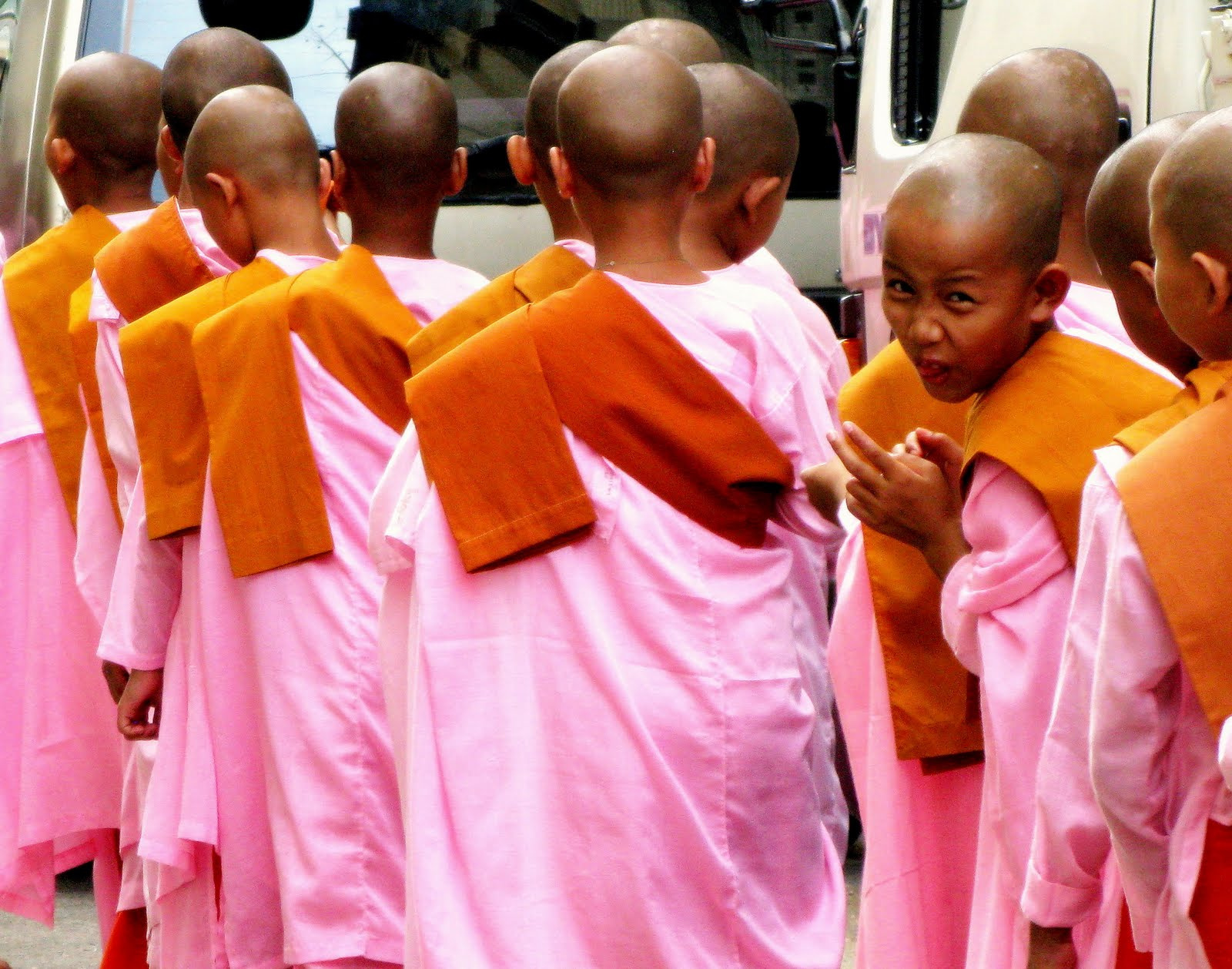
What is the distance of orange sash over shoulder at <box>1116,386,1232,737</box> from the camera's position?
6.39 feet

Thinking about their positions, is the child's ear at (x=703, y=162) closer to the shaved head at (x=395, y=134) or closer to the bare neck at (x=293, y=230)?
the shaved head at (x=395, y=134)

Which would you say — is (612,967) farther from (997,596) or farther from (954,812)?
(997,596)

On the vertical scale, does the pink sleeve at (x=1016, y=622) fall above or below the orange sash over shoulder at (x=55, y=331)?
above

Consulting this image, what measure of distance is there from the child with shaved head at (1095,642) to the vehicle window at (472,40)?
3.58m

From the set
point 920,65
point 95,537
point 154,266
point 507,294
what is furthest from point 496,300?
point 920,65

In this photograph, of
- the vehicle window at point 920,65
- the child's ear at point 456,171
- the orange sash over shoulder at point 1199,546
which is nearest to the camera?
the orange sash over shoulder at point 1199,546

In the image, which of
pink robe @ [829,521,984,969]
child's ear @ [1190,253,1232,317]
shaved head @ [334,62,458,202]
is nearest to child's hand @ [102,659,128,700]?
shaved head @ [334,62,458,202]

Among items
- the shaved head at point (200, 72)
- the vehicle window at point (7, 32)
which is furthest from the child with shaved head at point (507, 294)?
the vehicle window at point (7, 32)

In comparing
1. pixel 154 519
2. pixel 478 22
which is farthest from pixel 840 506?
pixel 478 22

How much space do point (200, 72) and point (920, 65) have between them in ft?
6.23

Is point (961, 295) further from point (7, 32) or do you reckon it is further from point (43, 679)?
point (7, 32)

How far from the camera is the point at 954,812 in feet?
9.18

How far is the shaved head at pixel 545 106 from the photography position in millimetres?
3527

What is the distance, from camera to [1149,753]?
6.70 feet
